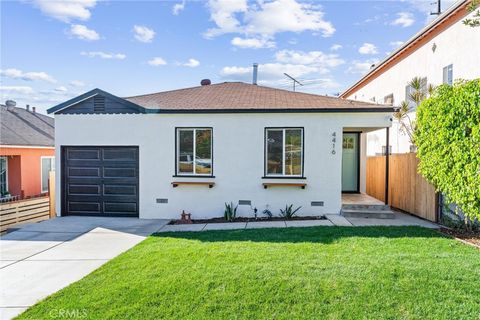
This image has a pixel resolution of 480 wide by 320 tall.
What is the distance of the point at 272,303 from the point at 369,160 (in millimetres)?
10368

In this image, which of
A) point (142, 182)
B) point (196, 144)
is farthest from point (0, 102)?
point (196, 144)

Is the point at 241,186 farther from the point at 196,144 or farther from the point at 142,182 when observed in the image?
the point at 142,182

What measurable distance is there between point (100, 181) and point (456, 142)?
31.5ft

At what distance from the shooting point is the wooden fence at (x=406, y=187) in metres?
8.80

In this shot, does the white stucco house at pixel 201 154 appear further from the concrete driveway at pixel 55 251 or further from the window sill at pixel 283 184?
the concrete driveway at pixel 55 251

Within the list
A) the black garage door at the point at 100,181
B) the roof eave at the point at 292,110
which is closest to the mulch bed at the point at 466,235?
the roof eave at the point at 292,110

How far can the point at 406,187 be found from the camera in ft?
32.7

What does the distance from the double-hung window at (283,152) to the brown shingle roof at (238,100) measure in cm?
76

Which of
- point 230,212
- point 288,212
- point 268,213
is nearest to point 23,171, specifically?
point 230,212

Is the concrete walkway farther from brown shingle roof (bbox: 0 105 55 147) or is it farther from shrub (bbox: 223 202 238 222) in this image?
brown shingle roof (bbox: 0 105 55 147)

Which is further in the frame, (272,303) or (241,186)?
(241,186)

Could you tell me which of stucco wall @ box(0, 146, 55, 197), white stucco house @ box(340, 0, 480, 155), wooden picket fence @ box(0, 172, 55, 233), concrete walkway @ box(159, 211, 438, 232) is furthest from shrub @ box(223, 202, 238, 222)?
stucco wall @ box(0, 146, 55, 197)

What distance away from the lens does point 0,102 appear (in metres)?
18.2

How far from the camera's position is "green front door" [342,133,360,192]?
12156mm
